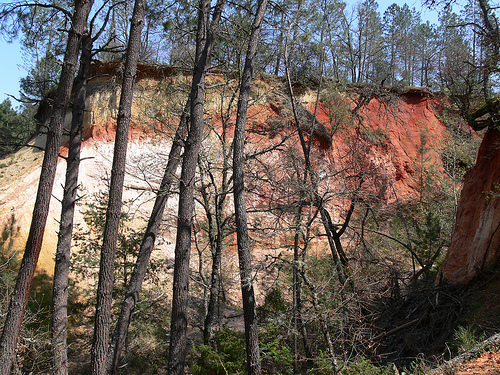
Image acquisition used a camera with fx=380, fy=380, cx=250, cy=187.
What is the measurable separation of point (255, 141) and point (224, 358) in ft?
37.0

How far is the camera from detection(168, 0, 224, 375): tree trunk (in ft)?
25.4

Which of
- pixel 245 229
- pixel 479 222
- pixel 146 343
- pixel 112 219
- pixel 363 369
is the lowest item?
pixel 146 343

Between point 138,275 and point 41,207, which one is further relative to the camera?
point 138,275

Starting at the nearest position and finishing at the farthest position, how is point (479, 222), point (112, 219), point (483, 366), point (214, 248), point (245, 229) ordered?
point (483, 366) → point (112, 219) → point (245, 229) → point (479, 222) → point (214, 248)

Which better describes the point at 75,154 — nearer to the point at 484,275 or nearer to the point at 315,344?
the point at 315,344

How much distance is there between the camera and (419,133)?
22.9m

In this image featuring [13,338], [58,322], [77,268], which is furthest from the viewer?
[77,268]

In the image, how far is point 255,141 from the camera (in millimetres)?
18469

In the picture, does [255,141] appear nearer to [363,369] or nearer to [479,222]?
[479,222]

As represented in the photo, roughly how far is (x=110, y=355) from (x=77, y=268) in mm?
4089

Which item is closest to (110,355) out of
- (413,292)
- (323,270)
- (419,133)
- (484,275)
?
(323,270)

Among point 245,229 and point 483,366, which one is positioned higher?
point 245,229

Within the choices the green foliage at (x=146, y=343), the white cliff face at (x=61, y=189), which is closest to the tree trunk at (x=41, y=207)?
the green foliage at (x=146, y=343)

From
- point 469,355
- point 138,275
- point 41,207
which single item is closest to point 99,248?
point 138,275
